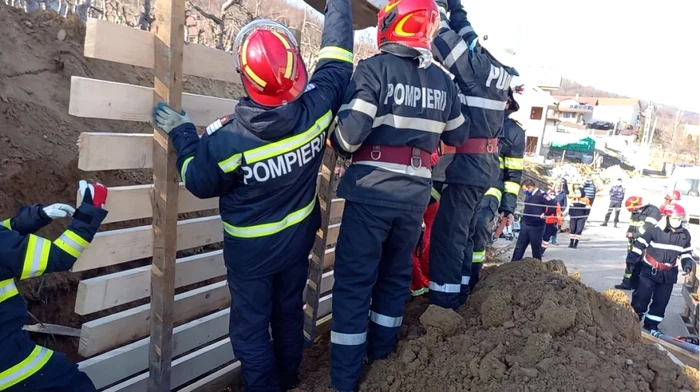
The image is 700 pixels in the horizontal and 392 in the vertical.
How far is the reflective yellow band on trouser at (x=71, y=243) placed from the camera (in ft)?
7.81

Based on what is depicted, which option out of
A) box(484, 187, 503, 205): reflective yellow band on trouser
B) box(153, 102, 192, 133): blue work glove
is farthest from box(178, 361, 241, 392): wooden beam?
box(484, 187, 503, 205): reflective yellow band on trouser

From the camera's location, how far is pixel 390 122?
10.3 feet

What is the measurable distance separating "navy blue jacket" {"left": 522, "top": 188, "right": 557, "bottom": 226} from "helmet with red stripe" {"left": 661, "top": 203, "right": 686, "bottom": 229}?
8.55 feet

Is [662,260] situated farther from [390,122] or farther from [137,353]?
[137,353]

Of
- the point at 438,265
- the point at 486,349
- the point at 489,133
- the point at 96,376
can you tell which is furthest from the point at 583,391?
the point at 96,376

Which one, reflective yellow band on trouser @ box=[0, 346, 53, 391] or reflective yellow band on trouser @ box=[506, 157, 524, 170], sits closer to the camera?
reflective yellow band on trouser @ box=[0, 346, 53, 391]

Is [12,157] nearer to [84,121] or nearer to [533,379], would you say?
[84,121]

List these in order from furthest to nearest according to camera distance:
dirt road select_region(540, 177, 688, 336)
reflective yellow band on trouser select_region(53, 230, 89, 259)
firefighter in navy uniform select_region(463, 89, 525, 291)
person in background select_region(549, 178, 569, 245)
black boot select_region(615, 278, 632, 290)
A: 1. person in background select_region(549, 178, 569, 245)
2. black boot select_region(615, 278, 632, 290)
3. dirt road select_region(540, 177, 688, 336)
4. firefighter in navy uniform select_region(463, 89, 525, 291)
5. reflective yellow band on trouser select_region(53, 230, 89, 259)

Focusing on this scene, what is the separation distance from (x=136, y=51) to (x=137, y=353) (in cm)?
187

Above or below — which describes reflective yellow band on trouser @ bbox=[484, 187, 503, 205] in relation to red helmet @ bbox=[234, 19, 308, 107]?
below

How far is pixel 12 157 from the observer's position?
4379 millimetres

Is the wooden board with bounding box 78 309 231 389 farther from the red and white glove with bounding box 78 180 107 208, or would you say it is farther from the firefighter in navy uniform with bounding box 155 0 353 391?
the red and white glove with bounding box 78 180 107 208

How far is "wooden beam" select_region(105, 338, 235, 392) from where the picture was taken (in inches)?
122

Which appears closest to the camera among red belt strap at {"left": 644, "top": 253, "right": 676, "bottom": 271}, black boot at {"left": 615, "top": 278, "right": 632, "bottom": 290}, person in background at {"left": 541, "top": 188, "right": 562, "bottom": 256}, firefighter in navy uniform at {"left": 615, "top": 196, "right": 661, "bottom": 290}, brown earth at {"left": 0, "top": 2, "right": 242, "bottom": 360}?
brown earth at {"left": 0, "top": 2, "right": 242, "bottom": 360}
